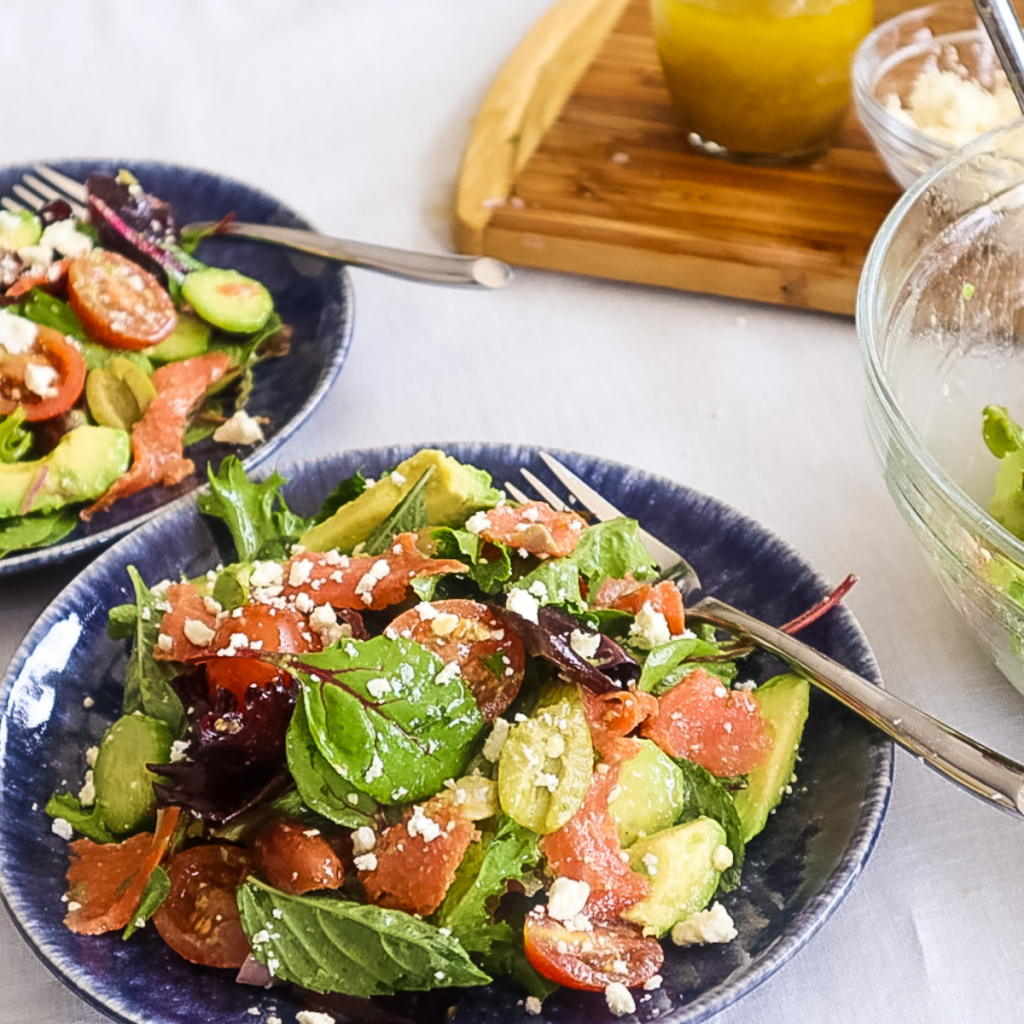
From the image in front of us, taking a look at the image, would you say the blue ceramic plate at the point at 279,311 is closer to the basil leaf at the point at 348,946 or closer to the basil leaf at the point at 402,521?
the basil leaf at the point at 402,521

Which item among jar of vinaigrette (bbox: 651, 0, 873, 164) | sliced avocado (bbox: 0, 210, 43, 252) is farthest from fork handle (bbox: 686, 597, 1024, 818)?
sliced avocado (bbox: 0, 210, 43, 252)

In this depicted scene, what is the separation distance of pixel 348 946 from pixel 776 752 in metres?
0.38

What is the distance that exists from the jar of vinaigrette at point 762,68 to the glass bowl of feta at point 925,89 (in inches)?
1.9

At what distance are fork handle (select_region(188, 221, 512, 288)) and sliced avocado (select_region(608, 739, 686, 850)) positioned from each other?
2.48ft

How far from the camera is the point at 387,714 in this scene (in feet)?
2.93

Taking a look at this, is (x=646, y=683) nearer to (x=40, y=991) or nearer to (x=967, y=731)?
(x=967, y=731)

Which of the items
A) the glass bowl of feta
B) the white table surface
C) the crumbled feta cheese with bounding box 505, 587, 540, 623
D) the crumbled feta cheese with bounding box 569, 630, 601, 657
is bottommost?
the white table surface

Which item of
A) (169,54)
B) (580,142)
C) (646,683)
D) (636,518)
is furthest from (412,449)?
(169,54)

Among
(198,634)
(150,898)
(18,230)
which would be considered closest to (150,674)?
(198,634)

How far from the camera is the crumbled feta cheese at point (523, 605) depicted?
3.10 ft

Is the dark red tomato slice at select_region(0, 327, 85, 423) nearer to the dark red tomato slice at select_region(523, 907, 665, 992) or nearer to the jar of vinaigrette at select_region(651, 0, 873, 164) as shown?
the dark red tomato slice at select_region(523, 907, 665, 992)

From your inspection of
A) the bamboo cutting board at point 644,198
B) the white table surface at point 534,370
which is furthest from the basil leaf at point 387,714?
the bamboo cutting board at point 644,198

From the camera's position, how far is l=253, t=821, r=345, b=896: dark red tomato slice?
0.89m

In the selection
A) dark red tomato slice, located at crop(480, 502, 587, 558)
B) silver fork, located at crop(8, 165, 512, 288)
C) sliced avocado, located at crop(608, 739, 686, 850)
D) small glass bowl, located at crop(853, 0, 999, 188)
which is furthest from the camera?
small glass bowl, located at crop(853, 0, 999, 188)
